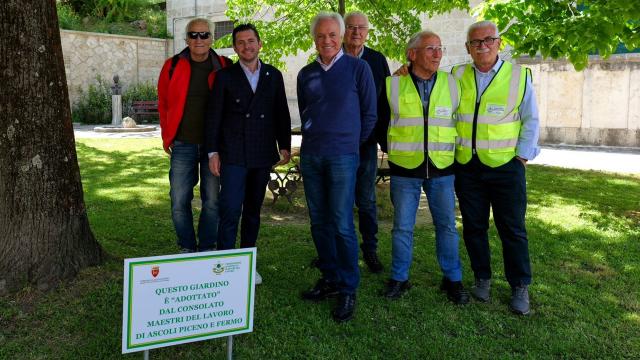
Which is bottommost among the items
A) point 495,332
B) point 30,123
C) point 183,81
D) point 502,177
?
point 495,332

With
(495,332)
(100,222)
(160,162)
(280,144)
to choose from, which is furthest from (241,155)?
(160,162)

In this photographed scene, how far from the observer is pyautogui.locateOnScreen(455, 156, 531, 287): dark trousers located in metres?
3.99

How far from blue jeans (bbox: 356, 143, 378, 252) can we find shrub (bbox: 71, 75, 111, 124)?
20.4 meters

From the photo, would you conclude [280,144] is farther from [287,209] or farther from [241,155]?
[287,209]

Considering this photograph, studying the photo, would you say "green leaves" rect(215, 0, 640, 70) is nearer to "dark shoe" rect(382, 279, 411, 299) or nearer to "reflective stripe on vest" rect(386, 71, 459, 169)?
"reflective stripe on vest" rect(386, 71, 459, 169)

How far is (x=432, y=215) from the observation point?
13.6 feet

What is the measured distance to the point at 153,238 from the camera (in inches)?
226

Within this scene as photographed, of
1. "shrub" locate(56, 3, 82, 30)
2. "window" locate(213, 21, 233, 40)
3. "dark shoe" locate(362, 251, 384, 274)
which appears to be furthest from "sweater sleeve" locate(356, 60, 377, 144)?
"shrub" locate(56, 3, 82, 30)

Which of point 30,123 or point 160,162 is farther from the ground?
point 30,123

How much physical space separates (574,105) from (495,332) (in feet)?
46.7

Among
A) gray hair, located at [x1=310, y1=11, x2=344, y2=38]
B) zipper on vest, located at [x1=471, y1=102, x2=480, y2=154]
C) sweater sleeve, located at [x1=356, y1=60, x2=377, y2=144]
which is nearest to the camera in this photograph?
gray hair, located at [x1=310, y1=11, x2=344, y2=38]

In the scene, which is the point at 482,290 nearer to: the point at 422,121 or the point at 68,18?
the point at 422,121

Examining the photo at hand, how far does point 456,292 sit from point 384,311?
61cm

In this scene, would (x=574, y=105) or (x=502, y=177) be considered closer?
(x=502, y=177)
